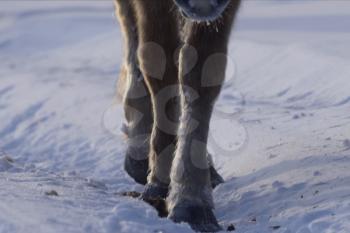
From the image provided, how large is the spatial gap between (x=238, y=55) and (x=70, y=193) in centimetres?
573

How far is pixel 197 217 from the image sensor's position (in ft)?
14.8

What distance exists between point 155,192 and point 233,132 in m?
1.80

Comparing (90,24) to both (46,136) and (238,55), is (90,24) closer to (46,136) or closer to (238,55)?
(238,55)

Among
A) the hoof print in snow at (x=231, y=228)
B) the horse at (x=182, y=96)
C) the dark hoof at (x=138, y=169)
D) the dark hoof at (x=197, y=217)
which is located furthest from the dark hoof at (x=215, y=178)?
the hoof print in snow at (x=231, y=228)

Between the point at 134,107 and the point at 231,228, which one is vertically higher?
the point at 231,228

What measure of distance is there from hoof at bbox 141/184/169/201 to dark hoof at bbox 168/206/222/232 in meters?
0.45

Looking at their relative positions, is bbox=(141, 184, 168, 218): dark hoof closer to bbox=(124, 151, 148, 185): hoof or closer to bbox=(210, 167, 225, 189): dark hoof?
bbox=(210, 167, 225, 189): dark hoof

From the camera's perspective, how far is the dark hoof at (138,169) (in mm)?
5844

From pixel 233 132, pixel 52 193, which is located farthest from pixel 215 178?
pixel 233 132

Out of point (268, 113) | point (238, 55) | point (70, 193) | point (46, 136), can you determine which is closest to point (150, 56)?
point (70, 193)

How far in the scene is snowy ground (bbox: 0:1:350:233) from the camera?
4195 mm

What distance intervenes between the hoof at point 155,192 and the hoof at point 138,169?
27.5 inches

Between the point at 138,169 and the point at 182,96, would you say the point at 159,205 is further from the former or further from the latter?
the point at 138,169

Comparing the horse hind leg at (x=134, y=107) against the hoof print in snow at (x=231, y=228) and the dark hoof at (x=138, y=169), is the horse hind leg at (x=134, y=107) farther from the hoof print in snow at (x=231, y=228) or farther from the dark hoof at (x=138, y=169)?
the hoof print in snow at (x=231, y=228)
